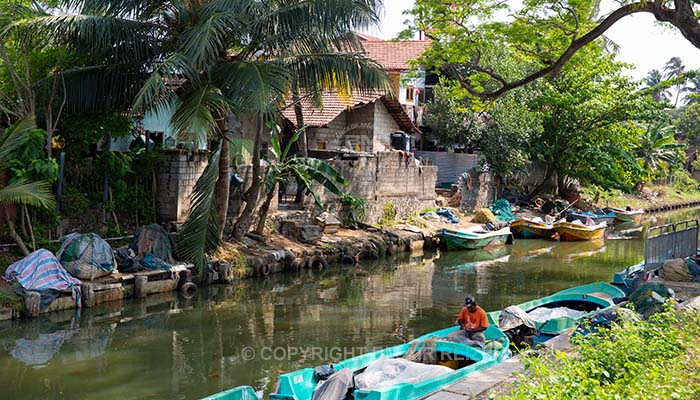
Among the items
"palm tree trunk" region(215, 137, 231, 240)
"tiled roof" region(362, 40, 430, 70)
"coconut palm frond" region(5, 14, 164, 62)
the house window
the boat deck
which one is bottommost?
the boat deck

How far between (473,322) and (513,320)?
1424 mm

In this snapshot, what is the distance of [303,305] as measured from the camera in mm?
16531

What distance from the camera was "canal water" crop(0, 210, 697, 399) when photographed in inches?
425

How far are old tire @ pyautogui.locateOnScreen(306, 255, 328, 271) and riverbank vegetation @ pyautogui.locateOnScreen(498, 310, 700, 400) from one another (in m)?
12.9

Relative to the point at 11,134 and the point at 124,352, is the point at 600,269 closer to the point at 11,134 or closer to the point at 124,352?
the point at 124,352

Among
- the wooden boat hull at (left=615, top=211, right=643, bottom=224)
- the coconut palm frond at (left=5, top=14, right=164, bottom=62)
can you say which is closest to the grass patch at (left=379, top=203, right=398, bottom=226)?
the coconut palm frond at (left=5, top=14, right=164, bottom=62)

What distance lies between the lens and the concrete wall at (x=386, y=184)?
2551cm

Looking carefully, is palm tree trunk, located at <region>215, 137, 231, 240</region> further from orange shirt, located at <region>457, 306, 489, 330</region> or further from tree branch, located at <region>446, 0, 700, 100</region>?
orange shirt, located at <region>457, 306, 489, 330</region>

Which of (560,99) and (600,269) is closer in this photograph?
(600,269)

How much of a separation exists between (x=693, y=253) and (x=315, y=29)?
36.7 feet

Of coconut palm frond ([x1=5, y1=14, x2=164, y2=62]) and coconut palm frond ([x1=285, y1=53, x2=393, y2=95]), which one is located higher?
coconut palm frond ([x1=5, y1=14, x2=164, y2=62])

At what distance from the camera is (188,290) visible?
16594 millimetres

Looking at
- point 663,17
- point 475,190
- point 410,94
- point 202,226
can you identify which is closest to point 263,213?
point 202,226

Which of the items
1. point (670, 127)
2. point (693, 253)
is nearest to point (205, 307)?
point (693, 253)
